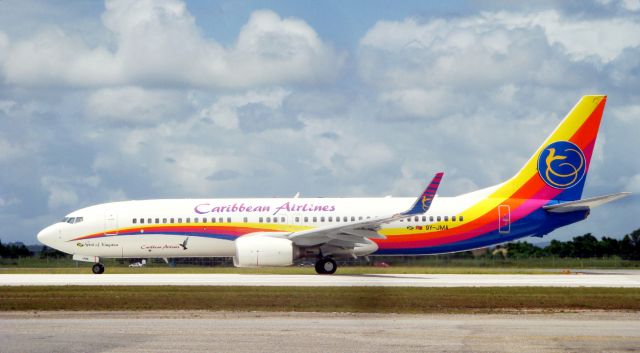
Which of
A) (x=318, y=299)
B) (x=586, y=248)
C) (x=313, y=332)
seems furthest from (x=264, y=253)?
(x=586, y=248)

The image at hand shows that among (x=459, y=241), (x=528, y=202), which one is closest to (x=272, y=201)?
(x=459, y=241)

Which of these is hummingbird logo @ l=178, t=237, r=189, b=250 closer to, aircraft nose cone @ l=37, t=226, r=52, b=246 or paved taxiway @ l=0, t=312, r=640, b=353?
aircraft nose cone @ l=37, t=226, r=52, b=246

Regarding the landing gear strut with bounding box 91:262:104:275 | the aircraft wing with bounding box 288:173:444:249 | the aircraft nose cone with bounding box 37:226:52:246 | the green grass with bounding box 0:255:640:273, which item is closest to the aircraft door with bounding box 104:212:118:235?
the landing gear strut with bounding box 91:262:104:275

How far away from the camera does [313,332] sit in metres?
17.3

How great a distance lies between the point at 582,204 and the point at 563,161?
2607 millimetres

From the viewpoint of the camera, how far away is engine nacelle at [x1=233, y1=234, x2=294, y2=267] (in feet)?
129

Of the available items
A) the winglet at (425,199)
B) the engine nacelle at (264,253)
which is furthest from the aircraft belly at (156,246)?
the winglet at (425,199)

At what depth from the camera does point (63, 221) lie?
44312 millimetres

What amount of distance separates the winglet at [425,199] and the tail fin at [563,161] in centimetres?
601

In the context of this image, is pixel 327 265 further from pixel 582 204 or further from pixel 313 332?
pixel 313 332

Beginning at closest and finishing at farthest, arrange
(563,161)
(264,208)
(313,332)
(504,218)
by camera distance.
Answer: (313,332) < (504,218) < (264,208) < (563,161)

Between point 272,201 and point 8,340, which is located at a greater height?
point 272,201

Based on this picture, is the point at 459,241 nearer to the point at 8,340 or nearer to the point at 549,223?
the point at 549,223

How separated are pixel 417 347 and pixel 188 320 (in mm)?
6533
